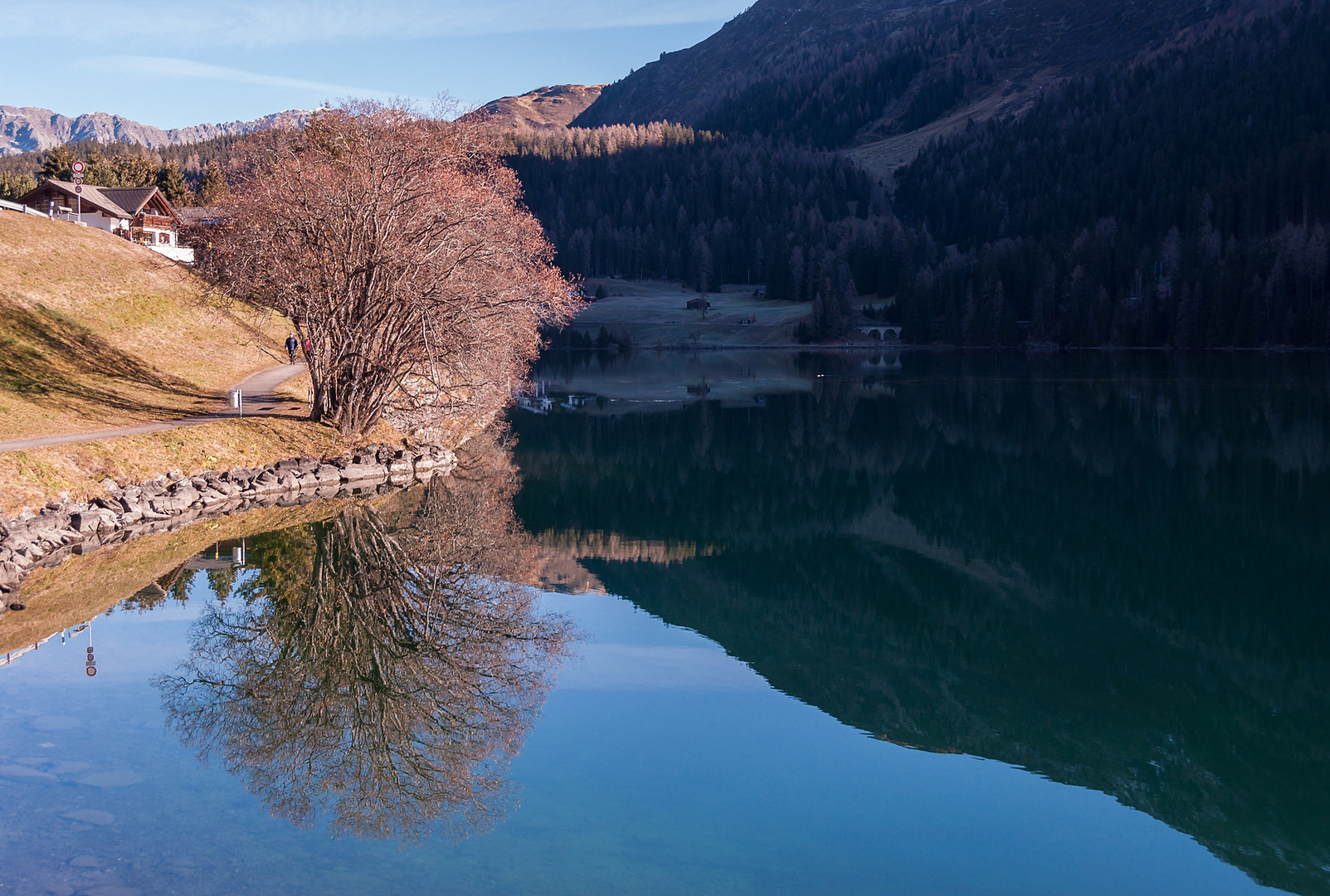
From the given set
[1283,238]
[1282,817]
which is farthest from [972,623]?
[1283,238]

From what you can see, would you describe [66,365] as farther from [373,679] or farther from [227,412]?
[373,679]

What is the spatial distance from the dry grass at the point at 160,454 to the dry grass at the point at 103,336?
2.66 meters

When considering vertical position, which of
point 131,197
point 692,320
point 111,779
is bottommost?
point 111,779

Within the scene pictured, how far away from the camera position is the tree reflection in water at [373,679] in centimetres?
1280

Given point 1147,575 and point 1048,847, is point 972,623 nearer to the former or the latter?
point 1147,575

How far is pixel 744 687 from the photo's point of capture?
57.9ft

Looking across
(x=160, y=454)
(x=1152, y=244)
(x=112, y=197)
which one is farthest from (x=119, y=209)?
(x=1152, y=244)

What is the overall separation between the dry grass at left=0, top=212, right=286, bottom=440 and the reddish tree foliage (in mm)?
3426

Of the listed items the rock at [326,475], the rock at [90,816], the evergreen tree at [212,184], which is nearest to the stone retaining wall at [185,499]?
the rock at [326,475]

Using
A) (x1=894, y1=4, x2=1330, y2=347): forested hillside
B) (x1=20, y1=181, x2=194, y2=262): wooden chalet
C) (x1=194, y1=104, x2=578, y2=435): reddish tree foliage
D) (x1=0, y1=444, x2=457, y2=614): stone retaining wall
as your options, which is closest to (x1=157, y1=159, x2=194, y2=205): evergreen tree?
(x1=20, y1=181, x2=194, y2=262): wooden chalet

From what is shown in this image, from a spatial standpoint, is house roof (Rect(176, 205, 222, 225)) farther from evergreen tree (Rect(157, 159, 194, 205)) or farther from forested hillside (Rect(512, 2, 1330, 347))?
forested hillside (Rect(512, 2, 1330, 347))

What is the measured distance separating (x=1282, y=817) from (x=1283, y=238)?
130359mm

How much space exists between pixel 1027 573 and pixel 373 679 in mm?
16065

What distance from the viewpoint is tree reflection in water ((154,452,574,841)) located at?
504 inches
